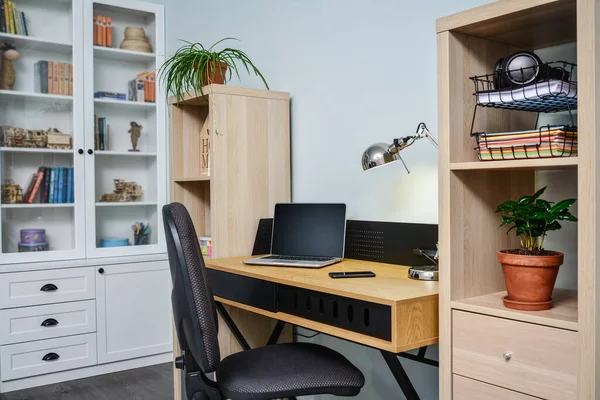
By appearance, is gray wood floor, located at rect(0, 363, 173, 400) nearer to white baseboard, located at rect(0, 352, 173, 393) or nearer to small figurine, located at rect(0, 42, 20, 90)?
white baseboard, located at rect(0, 352, 173, 393)

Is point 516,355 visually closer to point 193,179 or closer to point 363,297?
point 363,297

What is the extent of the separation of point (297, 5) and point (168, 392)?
83.3 inches

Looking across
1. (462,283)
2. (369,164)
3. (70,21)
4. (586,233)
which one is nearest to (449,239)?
(462,283)

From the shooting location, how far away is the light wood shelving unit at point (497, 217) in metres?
1.24

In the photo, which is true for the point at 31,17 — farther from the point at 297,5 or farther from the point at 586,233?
the point at 586,233

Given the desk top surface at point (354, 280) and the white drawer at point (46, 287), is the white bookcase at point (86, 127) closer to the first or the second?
the white drawer at point (46, 287)

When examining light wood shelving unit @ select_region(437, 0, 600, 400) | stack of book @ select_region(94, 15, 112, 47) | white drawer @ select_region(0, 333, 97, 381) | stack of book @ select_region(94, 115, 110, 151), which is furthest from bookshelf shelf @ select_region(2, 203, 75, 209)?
light wood shelving unit @ select_region(437, 0, 600, 400)

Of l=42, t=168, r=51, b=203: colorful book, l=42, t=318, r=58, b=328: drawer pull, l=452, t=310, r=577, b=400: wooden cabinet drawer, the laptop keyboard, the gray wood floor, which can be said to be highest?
l=42, t=168, r=51, b=203: colorful book

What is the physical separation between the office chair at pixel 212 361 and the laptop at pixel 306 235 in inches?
21.7

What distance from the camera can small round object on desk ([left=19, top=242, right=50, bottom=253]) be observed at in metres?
3.34

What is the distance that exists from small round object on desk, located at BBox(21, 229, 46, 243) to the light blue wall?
1.54 m

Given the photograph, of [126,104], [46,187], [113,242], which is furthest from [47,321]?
[126,104]

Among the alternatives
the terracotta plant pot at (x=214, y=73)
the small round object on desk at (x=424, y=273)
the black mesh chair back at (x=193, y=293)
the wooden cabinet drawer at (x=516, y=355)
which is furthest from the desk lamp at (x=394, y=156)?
the terracotta plant pot at (x=214, y=73)

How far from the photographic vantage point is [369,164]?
6.52 feet
